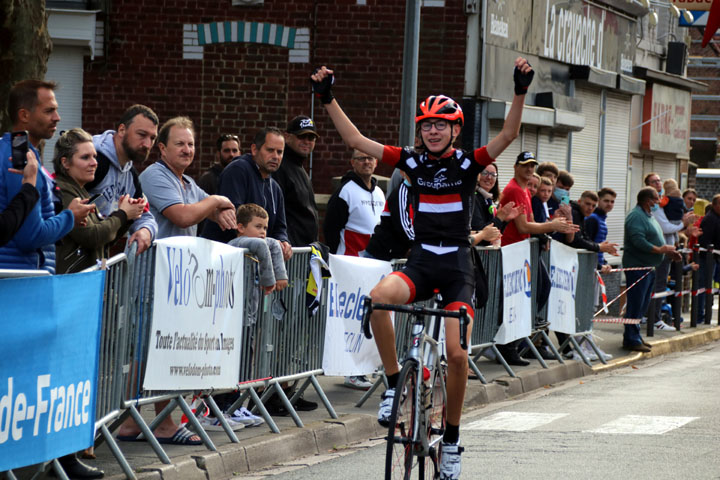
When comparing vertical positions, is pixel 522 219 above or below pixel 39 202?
below

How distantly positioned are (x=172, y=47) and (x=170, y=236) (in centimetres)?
1187

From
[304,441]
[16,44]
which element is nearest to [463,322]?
[304,441]

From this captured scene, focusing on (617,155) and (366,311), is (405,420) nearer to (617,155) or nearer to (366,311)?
(366,311)

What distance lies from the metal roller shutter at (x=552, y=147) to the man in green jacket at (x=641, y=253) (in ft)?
18.7

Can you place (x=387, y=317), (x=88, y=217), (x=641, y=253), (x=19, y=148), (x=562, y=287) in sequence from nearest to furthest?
1. (x=19, y=148)
2. (x=387, y=317)
3. (x=88, y=217)
4. (x=562, y=287)
5. (x=641, y=253)

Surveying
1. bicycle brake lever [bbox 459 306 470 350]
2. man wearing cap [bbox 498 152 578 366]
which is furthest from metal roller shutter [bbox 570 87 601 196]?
bicycle brake lever [bbox 459 306 470 350]

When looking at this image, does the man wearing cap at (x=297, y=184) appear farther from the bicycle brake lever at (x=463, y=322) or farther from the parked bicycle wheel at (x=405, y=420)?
the parked bicycle wheel at (x=405, y=420)

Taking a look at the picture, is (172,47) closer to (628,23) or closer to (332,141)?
(332,141)

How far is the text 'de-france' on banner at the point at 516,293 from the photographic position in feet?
40.7

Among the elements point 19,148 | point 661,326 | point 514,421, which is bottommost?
point 661,326

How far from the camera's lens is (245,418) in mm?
8820

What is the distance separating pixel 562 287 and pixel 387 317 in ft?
24.2

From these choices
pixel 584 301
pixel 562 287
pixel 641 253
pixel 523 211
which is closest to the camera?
pixel 523 211

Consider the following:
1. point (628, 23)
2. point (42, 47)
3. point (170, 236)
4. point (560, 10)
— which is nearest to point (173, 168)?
point (170, 236)
